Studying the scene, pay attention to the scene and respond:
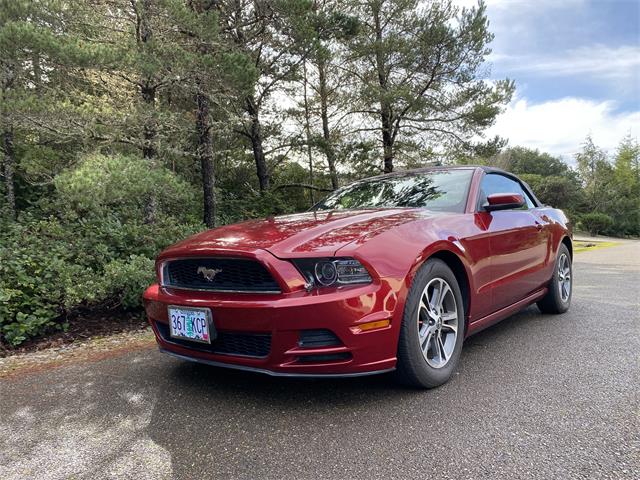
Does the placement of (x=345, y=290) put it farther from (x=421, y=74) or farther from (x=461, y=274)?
(x=421, y=74)

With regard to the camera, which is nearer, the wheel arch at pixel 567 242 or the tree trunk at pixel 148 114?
the wheel arch at pixel 567 242

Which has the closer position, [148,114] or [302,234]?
[302,234]

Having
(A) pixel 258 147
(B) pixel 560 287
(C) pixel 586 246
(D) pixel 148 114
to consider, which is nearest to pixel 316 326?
(B) pixel 560 287

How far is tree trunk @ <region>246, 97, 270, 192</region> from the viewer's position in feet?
42.0

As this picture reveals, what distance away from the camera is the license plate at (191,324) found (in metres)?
2.43

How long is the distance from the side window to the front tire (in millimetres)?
936

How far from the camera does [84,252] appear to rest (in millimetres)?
5602

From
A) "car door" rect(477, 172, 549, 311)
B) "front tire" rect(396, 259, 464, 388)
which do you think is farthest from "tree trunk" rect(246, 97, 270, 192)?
"front tire" rect(396, 259, 464, 388)

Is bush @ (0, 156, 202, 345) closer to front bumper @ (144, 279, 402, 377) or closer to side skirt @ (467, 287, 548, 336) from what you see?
front bumper @ (144, 279, 402, 377)

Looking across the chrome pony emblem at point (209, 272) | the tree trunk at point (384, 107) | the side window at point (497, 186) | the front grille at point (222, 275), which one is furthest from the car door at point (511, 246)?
the tree trunk at point (384, 107)

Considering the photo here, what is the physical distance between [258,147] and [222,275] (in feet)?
40.6

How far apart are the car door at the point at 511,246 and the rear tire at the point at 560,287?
42cm

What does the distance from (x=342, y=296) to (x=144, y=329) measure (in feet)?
10.2

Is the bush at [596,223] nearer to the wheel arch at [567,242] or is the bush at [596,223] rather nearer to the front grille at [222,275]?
the wheel arch at [567,242]
